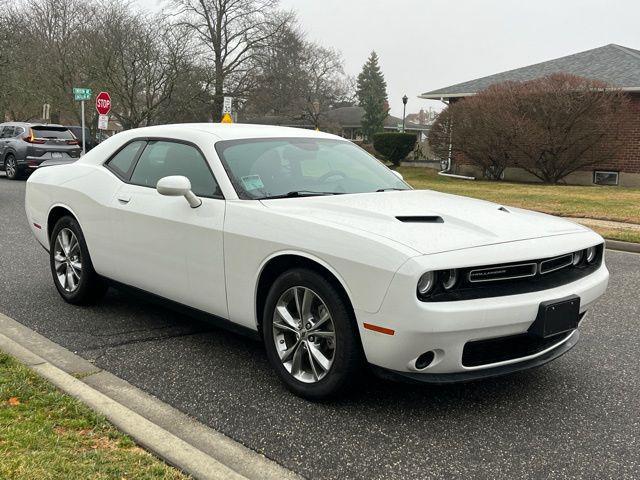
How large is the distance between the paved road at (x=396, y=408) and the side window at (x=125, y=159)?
3.88 ft

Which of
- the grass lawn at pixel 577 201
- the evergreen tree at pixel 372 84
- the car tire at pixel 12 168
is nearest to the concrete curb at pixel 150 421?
the grass lawn at pixel 577 201

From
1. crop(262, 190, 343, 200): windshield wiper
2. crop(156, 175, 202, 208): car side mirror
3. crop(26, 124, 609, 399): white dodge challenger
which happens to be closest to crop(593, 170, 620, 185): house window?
crop(26, 124, 609, 399): white dodge challenger

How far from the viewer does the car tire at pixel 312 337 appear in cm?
321

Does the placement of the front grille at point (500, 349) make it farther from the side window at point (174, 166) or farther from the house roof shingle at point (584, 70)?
the house roof shingle at point (584, 70)

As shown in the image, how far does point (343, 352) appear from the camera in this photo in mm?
3213

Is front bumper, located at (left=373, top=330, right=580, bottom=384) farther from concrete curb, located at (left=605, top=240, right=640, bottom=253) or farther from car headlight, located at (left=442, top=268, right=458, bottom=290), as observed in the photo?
concrete curb, located at (left=605, top=240, right=640, bottom=253)

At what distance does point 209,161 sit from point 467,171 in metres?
21.2

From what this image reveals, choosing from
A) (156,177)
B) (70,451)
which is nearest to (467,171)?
(156,177)

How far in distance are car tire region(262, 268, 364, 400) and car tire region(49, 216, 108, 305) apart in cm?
208

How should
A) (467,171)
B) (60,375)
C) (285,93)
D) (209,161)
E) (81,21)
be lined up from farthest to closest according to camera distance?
(285,93)
(81,21)
(467,171)
(209,161)
(60,375)

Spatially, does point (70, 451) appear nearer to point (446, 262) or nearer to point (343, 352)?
point (343, 352)

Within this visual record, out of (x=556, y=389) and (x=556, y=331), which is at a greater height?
(x=556, y=331)

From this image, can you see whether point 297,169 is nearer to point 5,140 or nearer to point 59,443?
point 59,443

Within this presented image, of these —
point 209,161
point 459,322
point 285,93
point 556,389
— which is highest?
point 285,93
